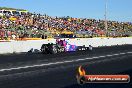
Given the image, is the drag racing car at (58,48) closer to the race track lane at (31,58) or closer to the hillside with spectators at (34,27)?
the race track lane at (31,58)

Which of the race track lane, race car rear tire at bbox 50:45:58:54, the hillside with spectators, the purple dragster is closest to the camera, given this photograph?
the race track lane

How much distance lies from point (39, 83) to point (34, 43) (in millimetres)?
22153

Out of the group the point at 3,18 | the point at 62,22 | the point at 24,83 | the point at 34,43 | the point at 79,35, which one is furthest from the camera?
the point at 62,22

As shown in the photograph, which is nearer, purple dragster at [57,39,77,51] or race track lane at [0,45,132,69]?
race track lane at [0,45,132,69]

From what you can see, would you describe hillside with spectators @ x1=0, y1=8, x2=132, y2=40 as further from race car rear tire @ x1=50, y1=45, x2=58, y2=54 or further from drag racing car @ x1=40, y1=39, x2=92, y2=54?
race car rear tire @ x1=50, y1=45, x2=58, y2=54

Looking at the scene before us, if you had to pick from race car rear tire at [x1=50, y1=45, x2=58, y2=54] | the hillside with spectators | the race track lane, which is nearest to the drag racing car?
race car rear tire at [x1=50, y1=45, x2=58, y2=54]

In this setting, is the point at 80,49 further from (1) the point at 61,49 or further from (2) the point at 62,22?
(2) the point at 62,22

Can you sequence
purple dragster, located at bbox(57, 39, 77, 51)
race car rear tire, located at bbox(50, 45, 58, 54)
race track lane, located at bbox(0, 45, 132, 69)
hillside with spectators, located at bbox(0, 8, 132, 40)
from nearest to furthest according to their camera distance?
race track lane, located at bbox(0, 45, 132, 69) < race car rear tire, located at bbox(50, 45, 58, 54) < purple dragster, located at bbox(57, 39, 77, 51) < hillside with spectators, located at bbox(0, 8, 132, 40)

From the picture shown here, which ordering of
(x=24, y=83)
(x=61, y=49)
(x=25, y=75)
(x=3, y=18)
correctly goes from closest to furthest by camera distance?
1. (x=24, y=83)
2. (x=25, y=75)
3. (x=61, y=49)
4. (x=3, y=18)

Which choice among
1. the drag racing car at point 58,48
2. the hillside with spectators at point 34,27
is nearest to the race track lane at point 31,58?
the drag racing car at point 58,48

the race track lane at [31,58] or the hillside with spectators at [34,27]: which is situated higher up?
the hillside with spectators at [34,27]

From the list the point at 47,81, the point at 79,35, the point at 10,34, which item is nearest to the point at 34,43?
the point at 10,34

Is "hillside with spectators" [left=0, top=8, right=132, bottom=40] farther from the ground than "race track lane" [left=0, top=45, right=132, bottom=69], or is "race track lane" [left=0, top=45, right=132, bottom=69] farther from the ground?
"hillside with spectators" [left=0, top=8, right=132, bottom=40]

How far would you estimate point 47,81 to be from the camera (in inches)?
561
